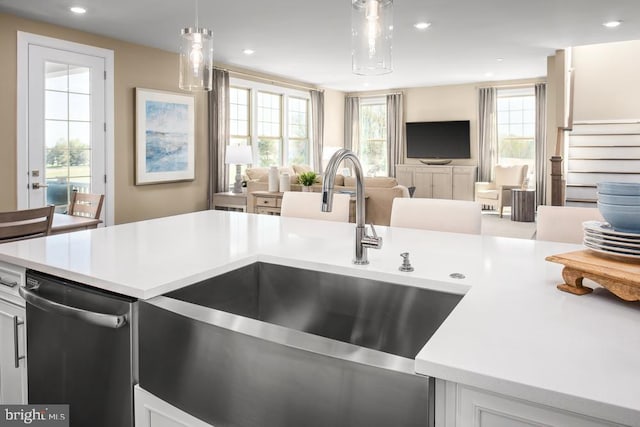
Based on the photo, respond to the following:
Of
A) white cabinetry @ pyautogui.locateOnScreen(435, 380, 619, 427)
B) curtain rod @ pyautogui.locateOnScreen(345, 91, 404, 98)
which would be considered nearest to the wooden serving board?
white cabinetry @ pyautogui.locateOnScreen(435, 380, 619, 427)

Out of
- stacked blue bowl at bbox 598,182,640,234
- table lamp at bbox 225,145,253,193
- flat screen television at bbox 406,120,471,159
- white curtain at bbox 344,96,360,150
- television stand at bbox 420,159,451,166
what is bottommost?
stacked blue bowl at bbox 598,182,640,234

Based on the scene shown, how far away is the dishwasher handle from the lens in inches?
49.9

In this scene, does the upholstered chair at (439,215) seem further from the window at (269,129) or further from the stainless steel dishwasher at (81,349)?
the window at (269,129)

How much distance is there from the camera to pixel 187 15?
4891 millimetres

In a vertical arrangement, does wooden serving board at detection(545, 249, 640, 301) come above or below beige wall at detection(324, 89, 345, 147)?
below

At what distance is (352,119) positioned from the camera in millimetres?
11133

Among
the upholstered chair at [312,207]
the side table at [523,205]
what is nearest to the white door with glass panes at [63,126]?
the upholstered chair at [312,207]

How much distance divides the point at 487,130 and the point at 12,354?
947cm

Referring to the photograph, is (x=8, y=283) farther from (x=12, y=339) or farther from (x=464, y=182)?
(x=464, y=182)

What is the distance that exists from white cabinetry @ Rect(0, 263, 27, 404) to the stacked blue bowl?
5.84 feet

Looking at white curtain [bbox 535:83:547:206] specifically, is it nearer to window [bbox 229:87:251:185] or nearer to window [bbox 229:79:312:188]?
window [bbox 229:79:312:188]

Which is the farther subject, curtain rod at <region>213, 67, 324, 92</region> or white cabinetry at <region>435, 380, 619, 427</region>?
curtain rod at <region>213, 67, 324, 92</region>

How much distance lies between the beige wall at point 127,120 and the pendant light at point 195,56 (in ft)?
10.9

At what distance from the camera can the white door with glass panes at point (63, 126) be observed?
199 inches
